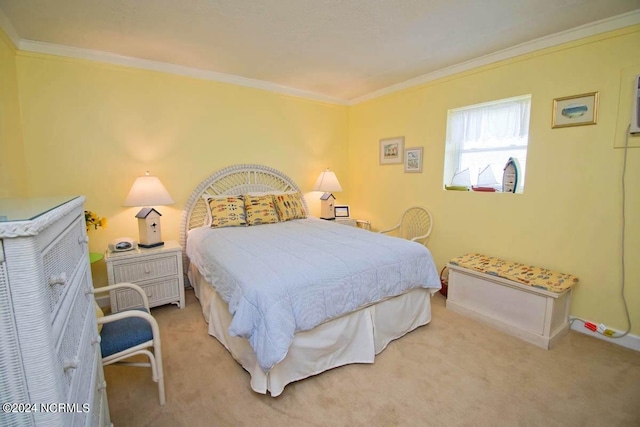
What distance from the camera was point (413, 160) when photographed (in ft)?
12.1

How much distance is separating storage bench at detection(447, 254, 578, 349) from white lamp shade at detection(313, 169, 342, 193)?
183 centimetres

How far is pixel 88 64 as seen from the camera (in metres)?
2.76

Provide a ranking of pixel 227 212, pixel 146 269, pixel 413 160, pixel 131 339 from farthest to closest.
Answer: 1. pixel 413 160
2. pixel 227 212
3. pixel 146 269
4. pixel 131 339

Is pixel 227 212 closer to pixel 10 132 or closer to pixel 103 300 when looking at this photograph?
pixel 103 300

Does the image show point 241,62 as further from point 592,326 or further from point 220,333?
point 592,326

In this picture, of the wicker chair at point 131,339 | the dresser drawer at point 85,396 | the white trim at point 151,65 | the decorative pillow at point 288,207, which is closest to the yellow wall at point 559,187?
the decorative pillow at point 288,207

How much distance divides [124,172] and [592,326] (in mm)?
4442

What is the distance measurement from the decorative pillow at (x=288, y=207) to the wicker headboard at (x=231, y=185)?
328 millimetres

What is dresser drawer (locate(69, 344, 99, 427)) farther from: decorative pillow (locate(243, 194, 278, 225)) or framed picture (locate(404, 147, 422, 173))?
framed picture (locate(404, 147, 422, 173))

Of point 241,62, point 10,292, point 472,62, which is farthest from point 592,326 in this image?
point 241,62

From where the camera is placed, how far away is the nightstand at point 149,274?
2.57 meters

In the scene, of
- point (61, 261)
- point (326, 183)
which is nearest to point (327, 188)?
point (326, 183)

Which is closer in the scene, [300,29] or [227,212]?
[300,29]

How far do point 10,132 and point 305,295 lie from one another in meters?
2.60
